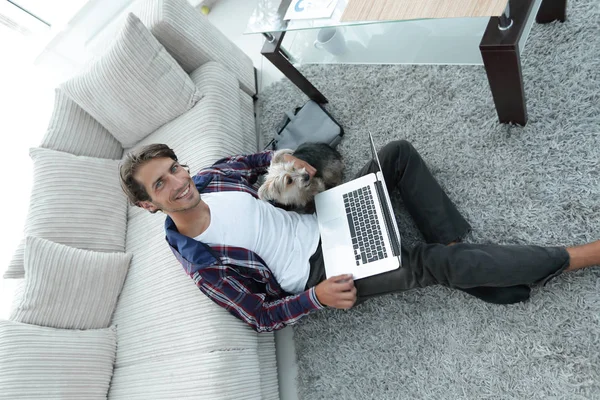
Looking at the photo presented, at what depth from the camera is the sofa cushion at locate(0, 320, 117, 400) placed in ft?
5.75

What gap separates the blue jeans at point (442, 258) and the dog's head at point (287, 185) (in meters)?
0.24

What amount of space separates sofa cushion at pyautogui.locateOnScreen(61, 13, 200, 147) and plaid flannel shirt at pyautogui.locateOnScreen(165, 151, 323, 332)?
0.67m

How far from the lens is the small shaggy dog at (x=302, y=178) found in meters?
1.82

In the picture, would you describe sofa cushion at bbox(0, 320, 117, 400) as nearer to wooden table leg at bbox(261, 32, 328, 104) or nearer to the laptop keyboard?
the laptop keyboard

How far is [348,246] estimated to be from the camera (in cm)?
176

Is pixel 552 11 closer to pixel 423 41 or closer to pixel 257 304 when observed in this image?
pixel 423 41

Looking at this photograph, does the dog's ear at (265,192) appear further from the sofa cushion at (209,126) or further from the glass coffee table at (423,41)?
the glass coffee table at (423,41)

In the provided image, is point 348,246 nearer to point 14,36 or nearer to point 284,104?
point 284,104

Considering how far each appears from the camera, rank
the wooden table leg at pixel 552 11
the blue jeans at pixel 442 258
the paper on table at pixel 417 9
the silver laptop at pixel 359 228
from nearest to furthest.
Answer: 1. the paper on table at pixel 417 9
2. the blue jeans at pixel 442 258
3. the silver laptop at pixel 359 228
4. the wooden table leg at pixel 552 11

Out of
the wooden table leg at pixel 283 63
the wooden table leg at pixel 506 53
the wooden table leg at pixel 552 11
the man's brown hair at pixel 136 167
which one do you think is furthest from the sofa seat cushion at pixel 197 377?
the wooden table leg at pixel 552 11

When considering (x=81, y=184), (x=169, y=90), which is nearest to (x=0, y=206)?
(x=81, y=184)

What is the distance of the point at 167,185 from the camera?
5.28ft

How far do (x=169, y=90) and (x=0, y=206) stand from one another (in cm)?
122

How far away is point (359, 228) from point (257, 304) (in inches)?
20.1
